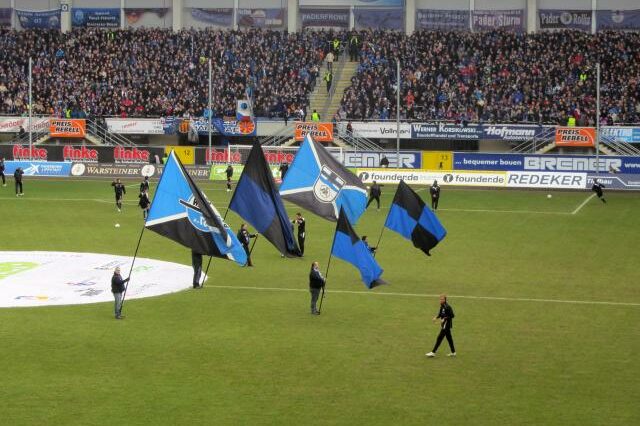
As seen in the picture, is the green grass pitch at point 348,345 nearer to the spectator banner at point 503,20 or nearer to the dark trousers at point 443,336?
the dark trousers at point 443,336

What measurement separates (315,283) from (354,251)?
4.85 feet

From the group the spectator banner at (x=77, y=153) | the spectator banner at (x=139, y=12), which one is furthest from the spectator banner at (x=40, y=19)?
the spectator banner at (x=77, y=153)

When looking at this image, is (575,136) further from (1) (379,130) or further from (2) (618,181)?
(1) (379,130)

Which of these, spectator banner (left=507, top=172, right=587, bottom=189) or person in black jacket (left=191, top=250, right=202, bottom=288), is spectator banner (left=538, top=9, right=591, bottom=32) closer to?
spectator banner (left=507, top=172, right=587, bottom=189)

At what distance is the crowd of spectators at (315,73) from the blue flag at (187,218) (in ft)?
163

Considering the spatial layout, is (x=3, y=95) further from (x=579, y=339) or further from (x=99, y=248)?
(x=579, y=339)

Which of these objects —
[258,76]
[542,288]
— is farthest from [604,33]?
[542,288]

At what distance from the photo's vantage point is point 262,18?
3494 inches

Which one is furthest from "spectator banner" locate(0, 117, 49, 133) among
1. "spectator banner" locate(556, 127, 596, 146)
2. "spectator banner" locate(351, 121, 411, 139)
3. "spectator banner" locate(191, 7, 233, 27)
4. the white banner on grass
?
the white banner on grass

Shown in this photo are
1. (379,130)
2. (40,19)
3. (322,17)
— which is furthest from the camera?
(40,19)

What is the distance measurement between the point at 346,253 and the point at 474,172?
37.5 m

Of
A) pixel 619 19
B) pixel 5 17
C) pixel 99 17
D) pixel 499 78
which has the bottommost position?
pixel 499 78

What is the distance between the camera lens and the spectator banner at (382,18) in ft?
286

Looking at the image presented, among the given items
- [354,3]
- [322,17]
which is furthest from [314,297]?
[354,3]
